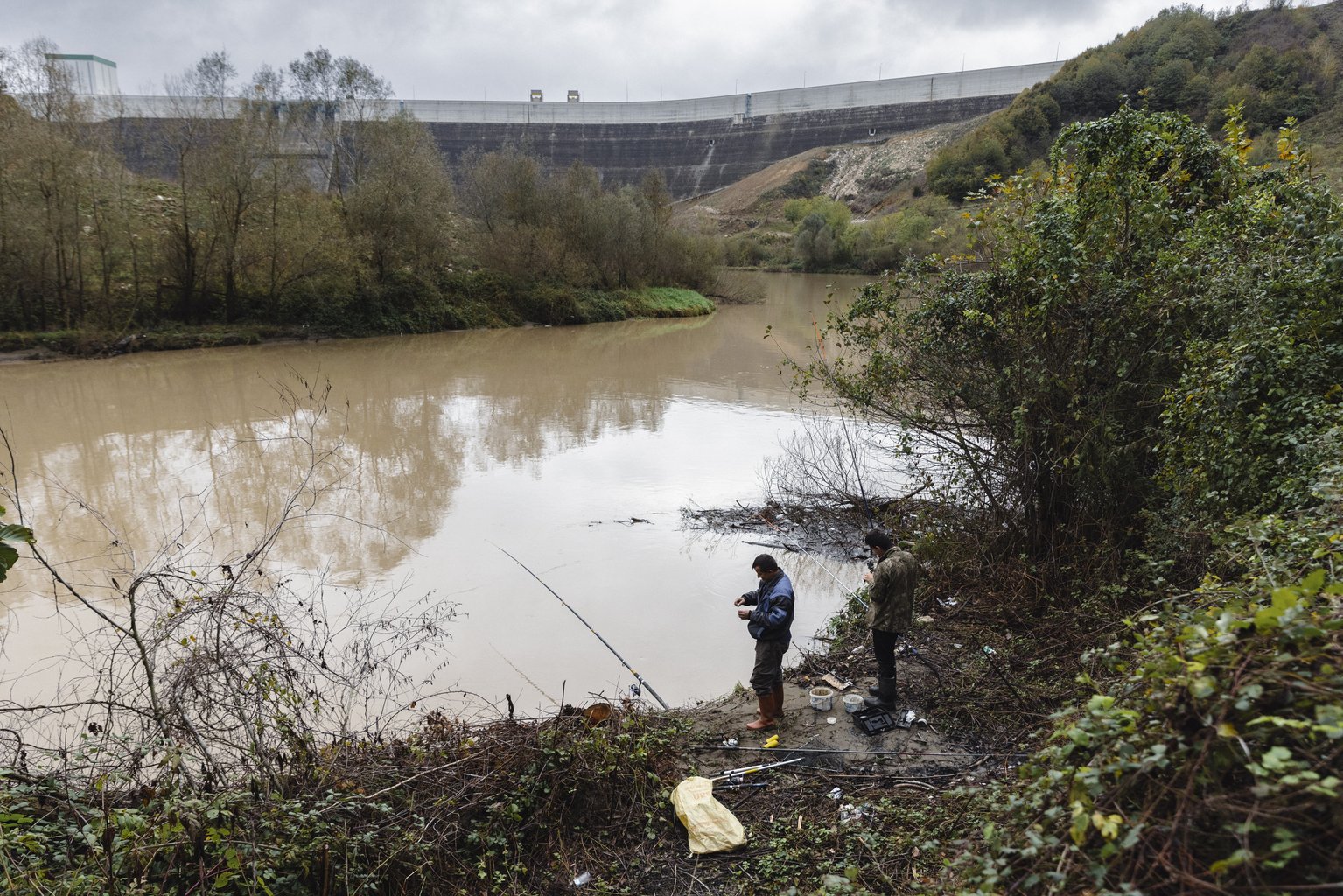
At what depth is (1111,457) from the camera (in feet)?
22.2

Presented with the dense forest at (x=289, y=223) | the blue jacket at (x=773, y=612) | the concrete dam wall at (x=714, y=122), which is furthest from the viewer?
the concrete dam wall at (x=714, y=122)

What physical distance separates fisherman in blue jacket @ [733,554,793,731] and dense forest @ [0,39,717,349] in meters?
24.3

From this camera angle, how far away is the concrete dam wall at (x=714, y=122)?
88688 millimetres

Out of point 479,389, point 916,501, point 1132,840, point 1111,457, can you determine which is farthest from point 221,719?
point 479,389

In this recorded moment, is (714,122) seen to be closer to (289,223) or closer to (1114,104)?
(1114,104)

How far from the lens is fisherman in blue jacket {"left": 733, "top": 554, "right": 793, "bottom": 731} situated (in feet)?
17.8

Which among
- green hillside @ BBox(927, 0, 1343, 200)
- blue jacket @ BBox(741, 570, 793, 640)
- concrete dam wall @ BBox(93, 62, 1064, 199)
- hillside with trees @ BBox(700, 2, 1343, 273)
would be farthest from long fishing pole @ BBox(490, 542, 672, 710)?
concrete dam wall @ BBox(93, 62, 1064, 199)

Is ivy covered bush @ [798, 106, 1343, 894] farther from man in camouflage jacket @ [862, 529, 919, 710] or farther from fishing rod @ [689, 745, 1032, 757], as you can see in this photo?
man in camouflage jacket @ [862, 529, 919, 710]

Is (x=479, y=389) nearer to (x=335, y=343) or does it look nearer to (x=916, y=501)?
(x=335, y=343)

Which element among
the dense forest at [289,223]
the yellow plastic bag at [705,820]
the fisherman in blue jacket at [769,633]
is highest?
the dense forest at [289,223]

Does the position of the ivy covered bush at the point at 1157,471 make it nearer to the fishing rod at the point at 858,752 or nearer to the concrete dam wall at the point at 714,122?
the fishing rod at the point at 858,752

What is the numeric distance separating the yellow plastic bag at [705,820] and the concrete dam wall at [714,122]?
9040 cm

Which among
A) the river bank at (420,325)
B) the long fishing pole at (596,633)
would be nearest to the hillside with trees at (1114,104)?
the river bank at (420,325)

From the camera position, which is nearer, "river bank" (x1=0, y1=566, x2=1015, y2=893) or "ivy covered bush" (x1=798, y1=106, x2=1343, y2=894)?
"ivy covered bush" (x1=798, y1=106, x2=1343, y2=894)
